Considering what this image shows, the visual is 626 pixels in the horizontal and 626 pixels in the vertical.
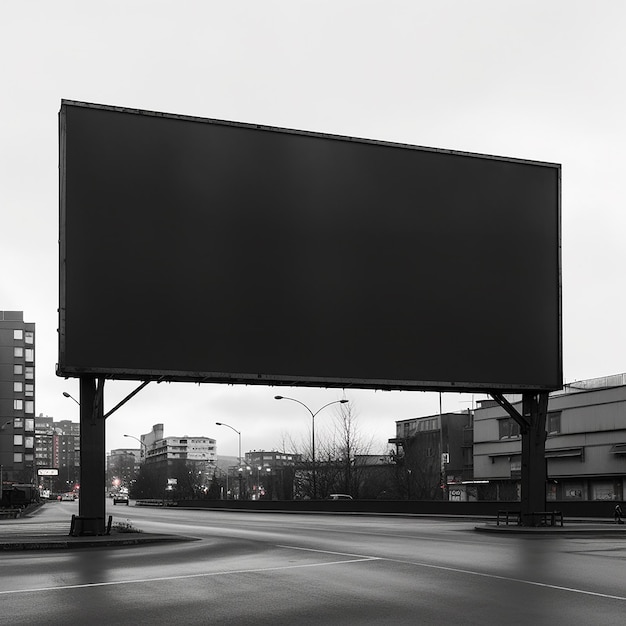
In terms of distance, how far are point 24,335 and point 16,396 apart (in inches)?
417

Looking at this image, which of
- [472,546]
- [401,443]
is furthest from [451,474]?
[472,546]

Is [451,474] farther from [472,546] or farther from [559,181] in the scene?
[472,546]

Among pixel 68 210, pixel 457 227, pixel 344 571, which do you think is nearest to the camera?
pixel 344 571

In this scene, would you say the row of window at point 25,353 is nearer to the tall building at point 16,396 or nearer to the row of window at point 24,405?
the tall building at point 16,396

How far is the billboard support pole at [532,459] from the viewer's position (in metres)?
33.4

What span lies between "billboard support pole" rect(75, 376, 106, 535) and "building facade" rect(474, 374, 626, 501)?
52.7 meters

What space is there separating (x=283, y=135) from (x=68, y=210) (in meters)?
7.62

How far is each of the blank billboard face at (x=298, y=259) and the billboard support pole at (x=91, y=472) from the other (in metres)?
1.37

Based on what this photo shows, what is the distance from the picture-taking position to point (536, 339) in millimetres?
33719

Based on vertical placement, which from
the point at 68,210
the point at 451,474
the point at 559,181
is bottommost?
the point at 451,474

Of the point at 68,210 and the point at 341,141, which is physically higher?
the point at 341,141

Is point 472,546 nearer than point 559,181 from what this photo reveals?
Yes

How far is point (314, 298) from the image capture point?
3056cm

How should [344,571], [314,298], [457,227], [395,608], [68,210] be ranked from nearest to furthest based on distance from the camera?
[395,608] → [344,571] → [68,210] → [314,298] → [457,227]
